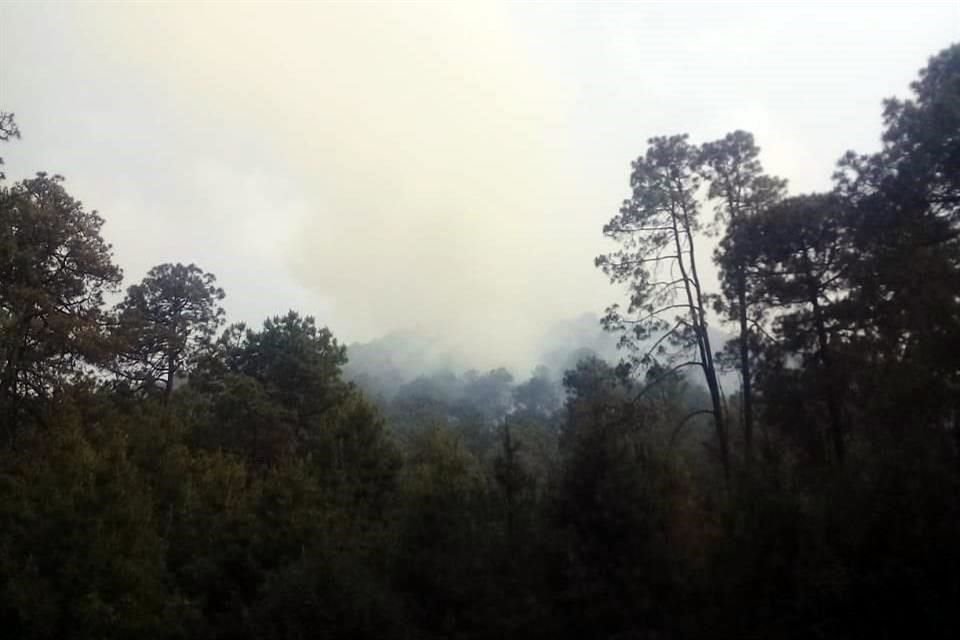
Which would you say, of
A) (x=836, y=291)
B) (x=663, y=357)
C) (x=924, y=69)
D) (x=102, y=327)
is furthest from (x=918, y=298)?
(x=102, y=327)

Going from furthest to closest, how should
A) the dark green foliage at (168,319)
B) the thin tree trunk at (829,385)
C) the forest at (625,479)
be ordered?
1. the dark green foliage at (168,319)
2. the thin tree trunk at (829,385)
3. the forest at (625,479)

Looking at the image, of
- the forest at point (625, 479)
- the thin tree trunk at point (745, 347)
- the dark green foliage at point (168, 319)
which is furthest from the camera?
the dark green foliage at point (168, 319)

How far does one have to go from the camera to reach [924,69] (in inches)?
758

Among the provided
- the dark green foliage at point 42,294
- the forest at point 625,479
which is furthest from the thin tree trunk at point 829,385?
the dark green foliage at point 42,294

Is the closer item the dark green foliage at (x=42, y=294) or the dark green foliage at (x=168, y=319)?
the dark green foliage at (x=42, y=294)

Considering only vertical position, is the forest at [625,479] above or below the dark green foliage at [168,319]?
below

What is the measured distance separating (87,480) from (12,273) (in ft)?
28.9

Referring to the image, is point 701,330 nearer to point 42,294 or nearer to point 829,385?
point 829,385

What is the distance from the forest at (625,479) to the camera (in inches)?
583

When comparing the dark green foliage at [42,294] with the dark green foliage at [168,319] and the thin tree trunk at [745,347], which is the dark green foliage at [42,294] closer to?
the dark green foliage at [168,319]

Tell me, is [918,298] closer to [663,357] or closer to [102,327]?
[663,357]

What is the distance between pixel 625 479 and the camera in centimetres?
1619

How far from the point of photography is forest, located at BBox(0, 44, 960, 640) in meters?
14.8

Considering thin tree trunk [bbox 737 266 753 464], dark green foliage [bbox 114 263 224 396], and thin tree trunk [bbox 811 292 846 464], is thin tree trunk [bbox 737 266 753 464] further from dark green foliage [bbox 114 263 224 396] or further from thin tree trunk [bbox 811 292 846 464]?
dark green foliage [bbox 114 263 224 396]
